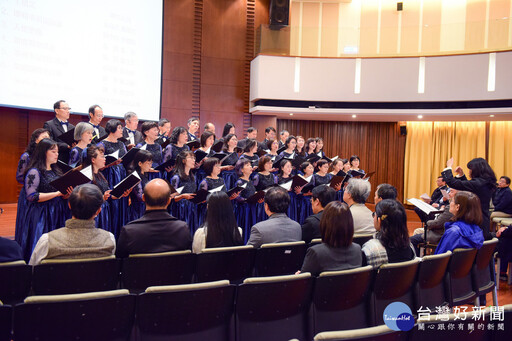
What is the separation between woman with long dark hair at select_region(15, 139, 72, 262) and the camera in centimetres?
346

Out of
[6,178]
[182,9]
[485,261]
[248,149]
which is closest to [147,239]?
[485,261]

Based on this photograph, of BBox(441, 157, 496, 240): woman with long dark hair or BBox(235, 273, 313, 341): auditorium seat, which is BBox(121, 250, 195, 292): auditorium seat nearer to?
BBox(235, 273, 313, 341): auditorium seat

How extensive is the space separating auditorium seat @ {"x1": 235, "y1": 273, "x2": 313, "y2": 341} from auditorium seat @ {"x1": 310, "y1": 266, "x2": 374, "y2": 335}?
0.08 meters

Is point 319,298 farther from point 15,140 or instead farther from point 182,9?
point 182,9

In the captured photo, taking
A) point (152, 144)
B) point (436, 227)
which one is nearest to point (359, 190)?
point (436, 227)

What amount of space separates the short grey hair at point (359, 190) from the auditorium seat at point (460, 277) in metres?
0.84

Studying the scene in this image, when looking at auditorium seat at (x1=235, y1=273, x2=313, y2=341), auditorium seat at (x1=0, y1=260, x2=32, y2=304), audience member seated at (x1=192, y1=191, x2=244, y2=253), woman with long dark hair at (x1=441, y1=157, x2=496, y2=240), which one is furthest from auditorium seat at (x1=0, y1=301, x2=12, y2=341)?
woman with long dark hair at (x1=441, y1=157, x2=496, y2=240)

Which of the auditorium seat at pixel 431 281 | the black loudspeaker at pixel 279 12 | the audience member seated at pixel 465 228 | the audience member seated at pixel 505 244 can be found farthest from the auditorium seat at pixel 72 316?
the black loudspeaker at pixel 279 12

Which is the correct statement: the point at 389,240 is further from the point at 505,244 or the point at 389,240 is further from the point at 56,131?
the point at 56,131

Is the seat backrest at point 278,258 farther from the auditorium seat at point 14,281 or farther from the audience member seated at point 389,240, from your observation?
the auditorium seat at point 14,281

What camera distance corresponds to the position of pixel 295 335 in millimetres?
2119

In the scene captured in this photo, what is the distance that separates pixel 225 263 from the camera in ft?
8.14

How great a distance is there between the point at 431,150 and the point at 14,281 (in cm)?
1082

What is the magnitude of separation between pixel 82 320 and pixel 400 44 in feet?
30.4
